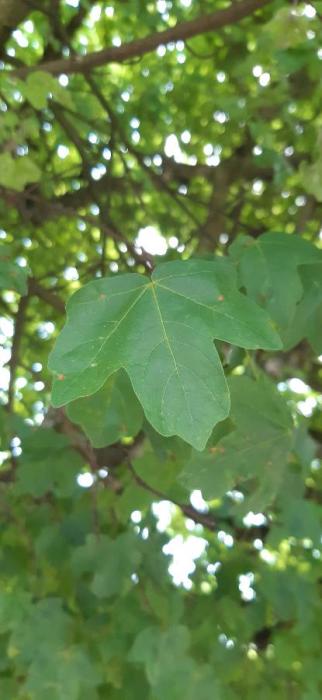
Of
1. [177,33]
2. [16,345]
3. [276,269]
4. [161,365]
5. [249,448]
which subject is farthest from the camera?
[16,345]

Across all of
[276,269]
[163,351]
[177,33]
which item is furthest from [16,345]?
[163,351]

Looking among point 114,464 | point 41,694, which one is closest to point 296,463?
point 114,464

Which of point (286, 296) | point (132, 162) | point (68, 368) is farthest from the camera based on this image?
point (132, 162)

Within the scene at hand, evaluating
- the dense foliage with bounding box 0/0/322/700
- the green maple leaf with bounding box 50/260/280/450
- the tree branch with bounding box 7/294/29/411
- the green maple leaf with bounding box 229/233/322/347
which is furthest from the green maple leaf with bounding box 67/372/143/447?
the tree branch with bounding box 7/294/29/411

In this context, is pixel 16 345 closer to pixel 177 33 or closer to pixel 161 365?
pixel 177 33

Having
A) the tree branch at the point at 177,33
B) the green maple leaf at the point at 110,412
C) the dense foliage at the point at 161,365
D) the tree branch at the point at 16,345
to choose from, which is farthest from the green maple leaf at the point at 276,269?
the tree branch at the point at 16,345

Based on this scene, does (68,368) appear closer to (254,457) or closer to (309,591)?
(254,457)

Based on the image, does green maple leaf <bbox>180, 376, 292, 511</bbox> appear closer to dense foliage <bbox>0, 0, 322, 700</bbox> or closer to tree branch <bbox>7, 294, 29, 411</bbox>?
dense foliage <bbox>0, 0, 322, 700</bbox>
